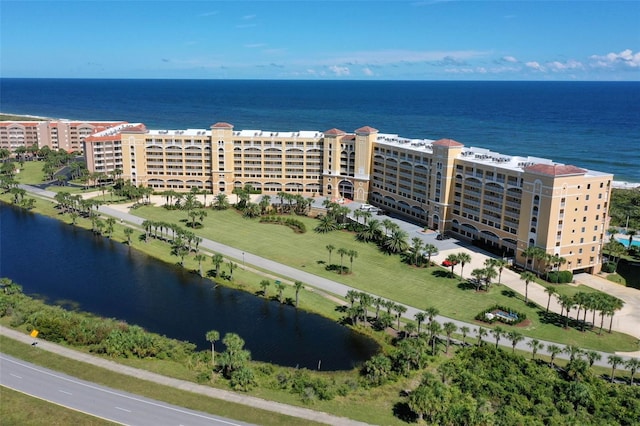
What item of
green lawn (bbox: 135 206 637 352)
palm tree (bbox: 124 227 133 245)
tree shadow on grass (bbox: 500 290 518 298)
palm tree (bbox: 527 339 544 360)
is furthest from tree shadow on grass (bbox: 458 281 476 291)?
palm tree (bbox: 124 227 133 245)

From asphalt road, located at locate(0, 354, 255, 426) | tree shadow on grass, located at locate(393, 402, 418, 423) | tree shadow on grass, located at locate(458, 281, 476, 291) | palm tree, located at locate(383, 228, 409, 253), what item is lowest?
asphalt road, located at locate(0, 354, 255, 426)

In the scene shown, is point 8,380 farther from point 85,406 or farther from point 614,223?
point 614,223

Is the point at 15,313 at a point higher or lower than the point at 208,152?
lower

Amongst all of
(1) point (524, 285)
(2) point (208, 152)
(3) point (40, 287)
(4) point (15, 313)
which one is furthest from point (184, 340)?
(2) point (208, 152)

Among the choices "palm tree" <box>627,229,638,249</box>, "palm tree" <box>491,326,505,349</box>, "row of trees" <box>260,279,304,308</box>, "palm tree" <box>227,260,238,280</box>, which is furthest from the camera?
"palm tree" <box>627,229,638,249</box>

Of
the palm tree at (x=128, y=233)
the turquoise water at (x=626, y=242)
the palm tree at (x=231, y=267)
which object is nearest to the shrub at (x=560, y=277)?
the turquoise water at (x=626, y=242)

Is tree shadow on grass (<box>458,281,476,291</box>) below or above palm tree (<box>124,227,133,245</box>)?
below

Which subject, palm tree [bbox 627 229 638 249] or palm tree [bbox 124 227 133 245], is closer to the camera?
palm tree [bbox 627 229 638 249]

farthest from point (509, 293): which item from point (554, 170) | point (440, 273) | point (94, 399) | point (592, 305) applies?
point (94, 399)

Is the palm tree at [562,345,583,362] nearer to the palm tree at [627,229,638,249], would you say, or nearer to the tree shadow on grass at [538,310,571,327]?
the tree shadow on grass at [538,310,571,327]
